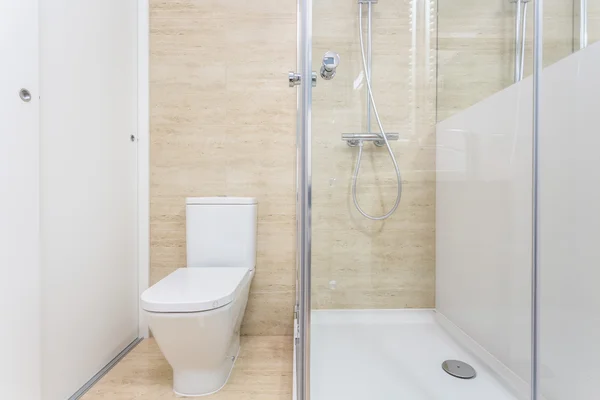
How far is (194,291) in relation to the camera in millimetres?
1206

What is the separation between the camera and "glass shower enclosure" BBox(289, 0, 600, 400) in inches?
37.0

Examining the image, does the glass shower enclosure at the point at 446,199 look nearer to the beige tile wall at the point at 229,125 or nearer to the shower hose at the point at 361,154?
the shower hose at the point at 361,154

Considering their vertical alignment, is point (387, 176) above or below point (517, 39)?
below

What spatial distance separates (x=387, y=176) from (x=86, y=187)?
1.23 metres

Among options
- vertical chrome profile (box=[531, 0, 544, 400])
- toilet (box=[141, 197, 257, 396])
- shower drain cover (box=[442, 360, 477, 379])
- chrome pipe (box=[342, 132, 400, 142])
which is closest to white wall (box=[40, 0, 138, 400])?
toilet (box=[141, 197, 257, 396])

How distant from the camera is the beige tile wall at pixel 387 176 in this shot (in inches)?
49.8

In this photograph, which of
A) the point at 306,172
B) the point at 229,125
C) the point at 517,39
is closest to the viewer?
the point at 306,172

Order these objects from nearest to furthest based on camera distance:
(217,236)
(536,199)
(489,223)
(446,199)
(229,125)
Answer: (536,199) → (489,223) → (446,199) → (217,236) → (229,125)

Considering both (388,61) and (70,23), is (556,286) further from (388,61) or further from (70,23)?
(70,23)

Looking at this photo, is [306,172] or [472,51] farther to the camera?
[472,51]

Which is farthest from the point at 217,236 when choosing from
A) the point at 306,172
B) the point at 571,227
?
the point at 571,227

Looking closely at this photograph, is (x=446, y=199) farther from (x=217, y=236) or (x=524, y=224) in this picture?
(x=217, y=236)

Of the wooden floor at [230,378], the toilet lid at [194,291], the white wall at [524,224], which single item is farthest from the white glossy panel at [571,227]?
the toilet lid at [194,291]

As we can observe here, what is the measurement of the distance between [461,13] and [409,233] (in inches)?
35.0
